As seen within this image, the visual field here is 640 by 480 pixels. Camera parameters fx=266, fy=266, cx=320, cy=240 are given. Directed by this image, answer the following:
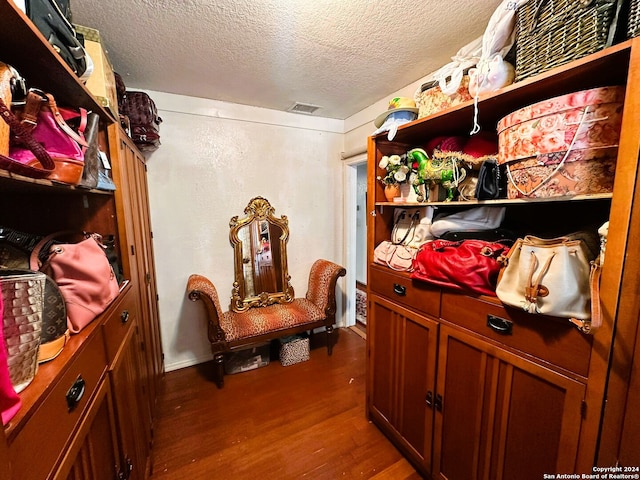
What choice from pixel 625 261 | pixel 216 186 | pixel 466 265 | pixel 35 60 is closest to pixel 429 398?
pixel 466 265

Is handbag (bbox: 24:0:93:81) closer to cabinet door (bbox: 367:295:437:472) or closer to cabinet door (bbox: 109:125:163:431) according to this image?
cabinet door (bbox: 109:125:163:431)

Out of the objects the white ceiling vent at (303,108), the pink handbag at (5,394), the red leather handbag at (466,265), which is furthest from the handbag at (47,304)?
the white ceiling vent at (303,108)

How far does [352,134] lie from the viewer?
2.72m

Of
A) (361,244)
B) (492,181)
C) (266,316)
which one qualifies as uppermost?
(492,181)

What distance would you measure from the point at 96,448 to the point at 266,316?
156 cm

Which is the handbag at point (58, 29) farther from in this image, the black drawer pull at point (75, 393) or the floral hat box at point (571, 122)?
Answer: the floral hat box at point (571, 122)

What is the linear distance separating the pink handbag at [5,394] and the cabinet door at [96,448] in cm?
12

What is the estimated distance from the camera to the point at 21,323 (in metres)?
0.56

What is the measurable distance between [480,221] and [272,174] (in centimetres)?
188

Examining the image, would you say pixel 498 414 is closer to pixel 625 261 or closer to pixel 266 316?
pixel 625 261

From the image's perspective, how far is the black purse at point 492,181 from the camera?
1.08m

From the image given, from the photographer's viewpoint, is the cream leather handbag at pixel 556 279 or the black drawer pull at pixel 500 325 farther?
the black drawer pull at pixel 500 325

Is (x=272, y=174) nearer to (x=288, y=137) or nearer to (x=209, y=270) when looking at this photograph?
(x=288, y=137)

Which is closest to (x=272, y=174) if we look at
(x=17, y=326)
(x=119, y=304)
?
(x=119, y=304)
